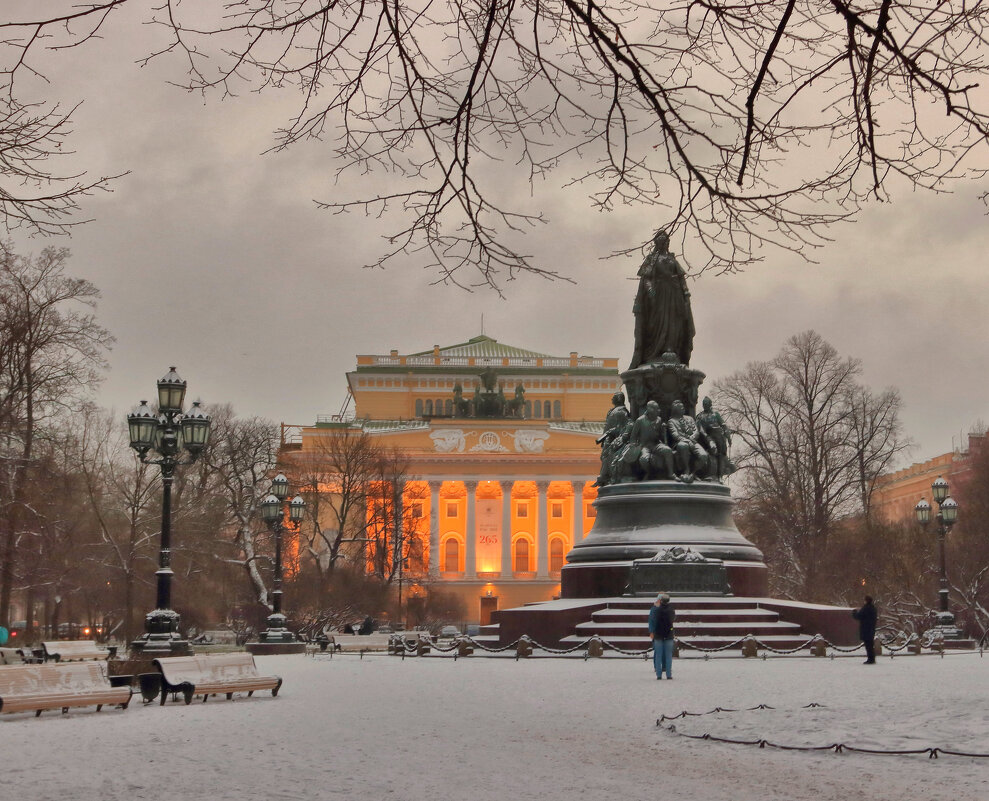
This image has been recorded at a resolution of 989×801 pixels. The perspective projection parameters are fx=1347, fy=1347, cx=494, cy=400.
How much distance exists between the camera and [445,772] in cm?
916

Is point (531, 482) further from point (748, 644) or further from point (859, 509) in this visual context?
point (748, 644)

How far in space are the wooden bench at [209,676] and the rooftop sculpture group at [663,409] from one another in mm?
12896

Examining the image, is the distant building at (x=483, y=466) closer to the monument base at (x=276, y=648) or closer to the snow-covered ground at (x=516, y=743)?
the monument base at (x=276, y=648)

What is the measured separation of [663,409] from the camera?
28219 mm

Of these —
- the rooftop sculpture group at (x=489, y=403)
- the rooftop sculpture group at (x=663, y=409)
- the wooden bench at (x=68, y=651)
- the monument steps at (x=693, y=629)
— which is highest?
the rooftop sculpture group at (x=489, y=403)

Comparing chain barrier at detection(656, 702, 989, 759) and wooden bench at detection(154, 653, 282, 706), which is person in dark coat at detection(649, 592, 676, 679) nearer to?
wooden bench at detection(154, 653, 282, 706)

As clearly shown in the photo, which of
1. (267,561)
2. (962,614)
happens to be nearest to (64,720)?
(962,614)

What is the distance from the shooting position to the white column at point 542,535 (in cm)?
8838

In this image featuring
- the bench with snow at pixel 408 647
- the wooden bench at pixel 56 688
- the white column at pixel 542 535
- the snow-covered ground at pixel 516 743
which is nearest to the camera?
the snow-covered ground at pixel 516 743

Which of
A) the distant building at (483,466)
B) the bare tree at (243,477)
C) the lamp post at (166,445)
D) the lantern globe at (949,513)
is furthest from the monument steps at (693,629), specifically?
the distant building at (483,466)

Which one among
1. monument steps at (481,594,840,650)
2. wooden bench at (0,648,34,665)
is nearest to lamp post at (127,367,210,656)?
wooden bench at (0,648,34,665)

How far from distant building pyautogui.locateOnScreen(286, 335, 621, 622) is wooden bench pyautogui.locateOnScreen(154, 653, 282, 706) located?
66107 mm

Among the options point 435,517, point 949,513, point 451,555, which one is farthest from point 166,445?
point 451,555

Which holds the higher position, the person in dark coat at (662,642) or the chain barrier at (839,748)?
the person in dark coat at (662,642)
